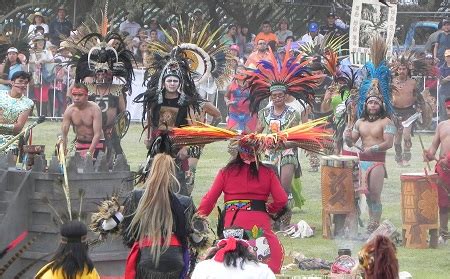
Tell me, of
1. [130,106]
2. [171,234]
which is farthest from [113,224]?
[130,106]

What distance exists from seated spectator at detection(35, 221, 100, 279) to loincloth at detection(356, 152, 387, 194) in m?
7.94

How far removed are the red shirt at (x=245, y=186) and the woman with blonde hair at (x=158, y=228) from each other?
5.33 ft

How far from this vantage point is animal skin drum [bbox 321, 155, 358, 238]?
16562 mm

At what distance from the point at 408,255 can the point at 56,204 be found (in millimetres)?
4020

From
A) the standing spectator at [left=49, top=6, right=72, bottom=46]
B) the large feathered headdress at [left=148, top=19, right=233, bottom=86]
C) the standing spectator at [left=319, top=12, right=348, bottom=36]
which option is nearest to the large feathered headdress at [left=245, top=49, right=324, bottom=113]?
the large feathered headdress at [left=148, top=19, right=233, bottom=86]

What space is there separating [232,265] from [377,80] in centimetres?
820

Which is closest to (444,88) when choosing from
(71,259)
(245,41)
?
(245,41)

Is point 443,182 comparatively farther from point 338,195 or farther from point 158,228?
point 158,228

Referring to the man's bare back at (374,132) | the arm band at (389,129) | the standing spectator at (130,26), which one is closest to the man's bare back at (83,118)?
the man's bare back at (374,132)

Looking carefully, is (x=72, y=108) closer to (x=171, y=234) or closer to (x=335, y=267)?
(x=335, y=267)

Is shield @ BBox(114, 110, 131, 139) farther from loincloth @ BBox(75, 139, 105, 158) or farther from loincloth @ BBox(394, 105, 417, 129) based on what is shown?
loincloth @ BBox(394, 105, 417, 129)

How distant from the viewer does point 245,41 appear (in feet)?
106

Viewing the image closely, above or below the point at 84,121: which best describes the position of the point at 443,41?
above

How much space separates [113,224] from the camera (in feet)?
34.8
